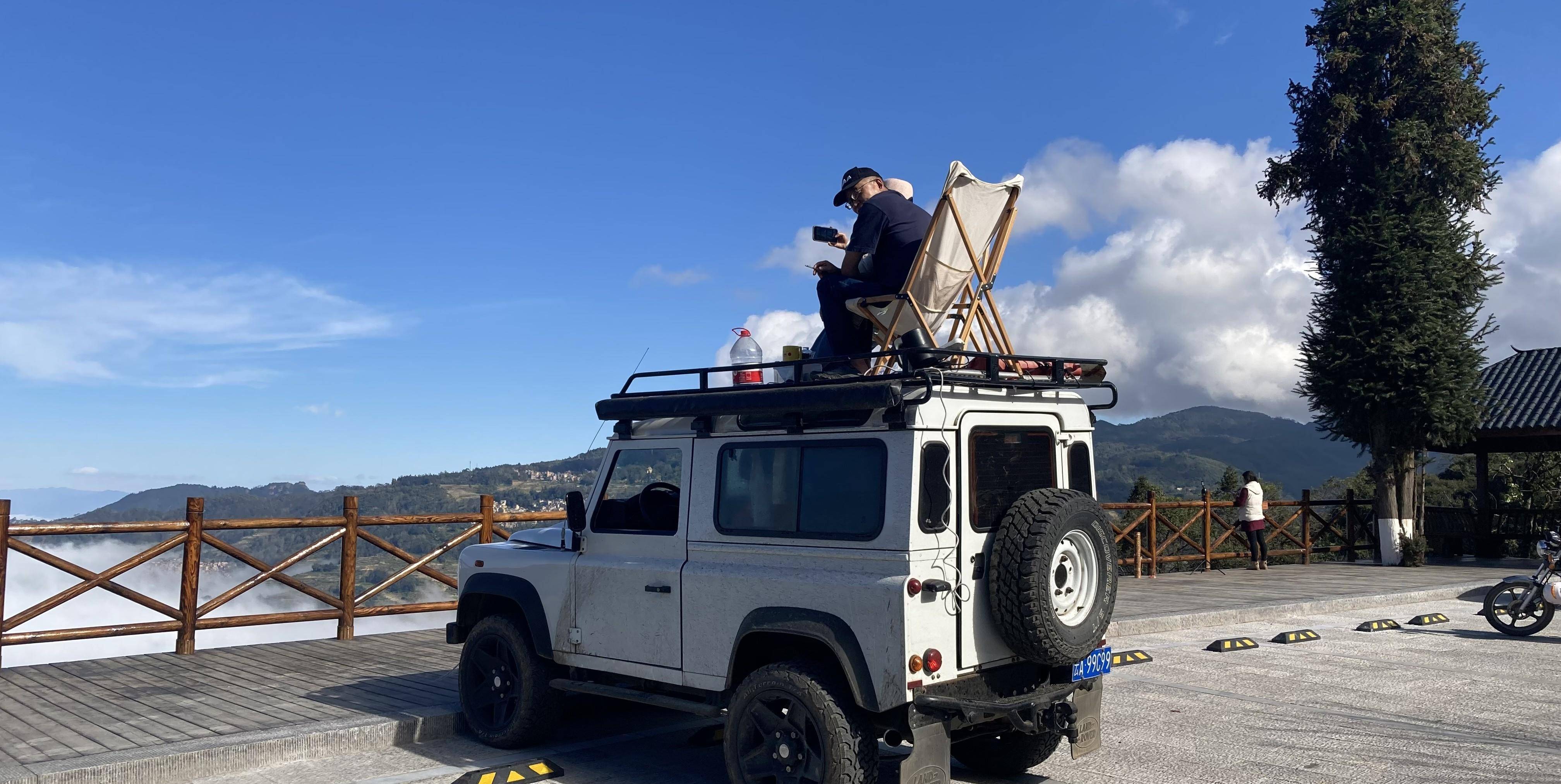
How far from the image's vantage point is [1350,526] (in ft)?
79.9

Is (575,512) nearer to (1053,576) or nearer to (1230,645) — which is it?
(1053,576)

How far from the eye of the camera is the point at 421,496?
49.2 metres

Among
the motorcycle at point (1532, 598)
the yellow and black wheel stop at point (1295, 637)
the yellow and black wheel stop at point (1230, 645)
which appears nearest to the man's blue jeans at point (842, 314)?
the yellow and black wheel stop at point (1230, 645)

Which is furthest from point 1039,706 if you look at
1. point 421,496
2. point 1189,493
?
point 1189,493

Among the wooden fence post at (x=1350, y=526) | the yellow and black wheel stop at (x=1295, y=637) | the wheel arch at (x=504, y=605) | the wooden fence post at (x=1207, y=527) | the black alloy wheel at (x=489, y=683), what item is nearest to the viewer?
the wheel arch at (x=504, y=605)

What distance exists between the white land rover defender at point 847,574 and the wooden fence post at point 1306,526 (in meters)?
19.2

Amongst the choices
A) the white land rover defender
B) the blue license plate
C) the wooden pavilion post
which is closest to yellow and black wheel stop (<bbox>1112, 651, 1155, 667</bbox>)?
the white land rover defender

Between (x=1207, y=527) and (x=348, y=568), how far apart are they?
15920mm

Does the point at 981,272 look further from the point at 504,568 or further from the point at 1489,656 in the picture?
the point at 1489,656

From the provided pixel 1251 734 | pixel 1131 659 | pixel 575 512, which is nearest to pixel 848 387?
pixel 575 512

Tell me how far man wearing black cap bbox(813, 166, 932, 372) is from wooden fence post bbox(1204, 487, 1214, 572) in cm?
1606

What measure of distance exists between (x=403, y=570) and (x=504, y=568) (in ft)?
19.9

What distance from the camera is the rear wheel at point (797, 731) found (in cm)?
517

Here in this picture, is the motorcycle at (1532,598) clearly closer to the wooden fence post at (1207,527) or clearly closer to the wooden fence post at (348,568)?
A: the wooden fence post at (1207,527)
